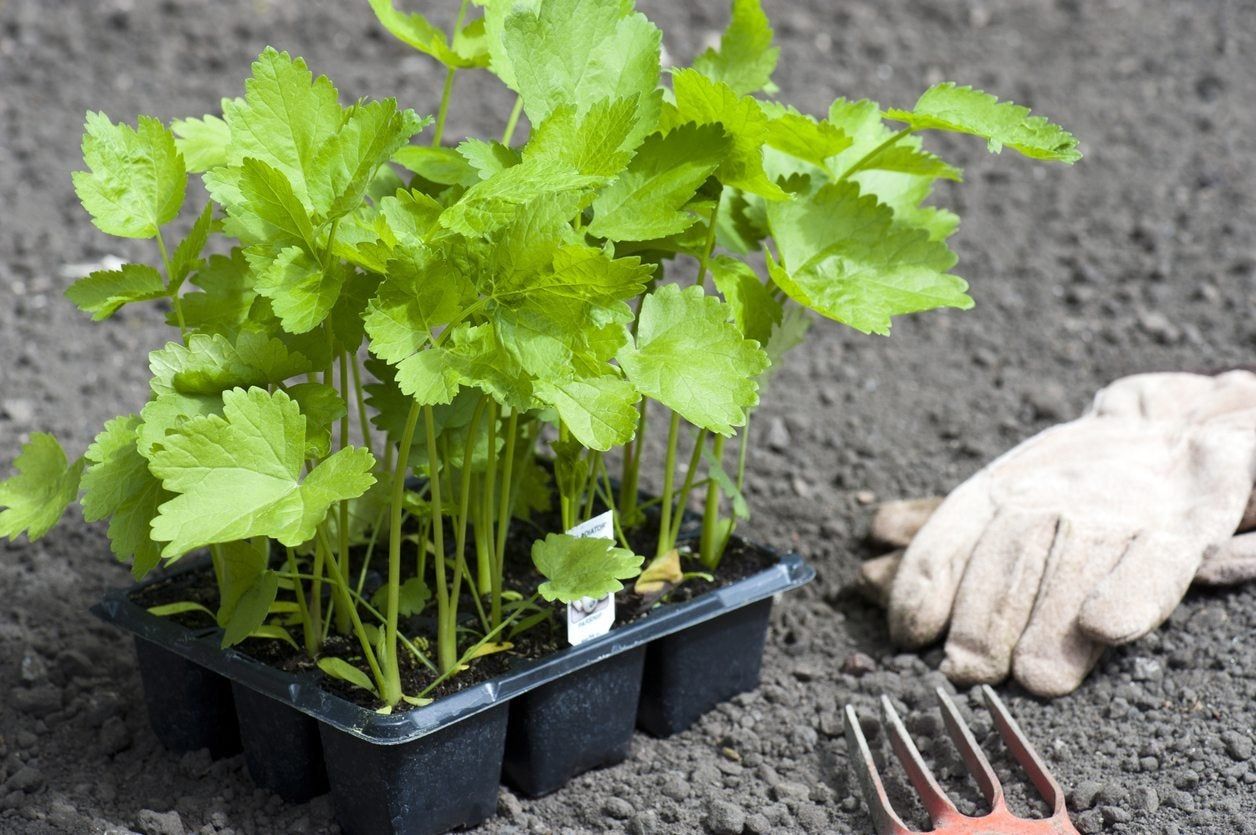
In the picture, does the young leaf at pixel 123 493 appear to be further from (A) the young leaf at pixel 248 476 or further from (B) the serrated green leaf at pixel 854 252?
(B) the serrated green leaf at pixel 854 252

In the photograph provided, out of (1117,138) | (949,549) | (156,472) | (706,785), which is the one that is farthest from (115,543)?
(1117,138)

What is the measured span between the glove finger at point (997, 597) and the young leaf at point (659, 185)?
30.9 inches

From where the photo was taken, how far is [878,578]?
197 cm

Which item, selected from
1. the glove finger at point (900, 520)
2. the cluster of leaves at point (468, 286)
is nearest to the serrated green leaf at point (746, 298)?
the cluster of leaves at point (468, 286)

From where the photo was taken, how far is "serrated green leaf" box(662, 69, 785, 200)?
1350mm

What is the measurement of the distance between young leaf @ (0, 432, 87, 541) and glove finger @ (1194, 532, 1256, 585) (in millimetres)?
1436

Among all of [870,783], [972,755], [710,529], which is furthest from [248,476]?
[972,755]

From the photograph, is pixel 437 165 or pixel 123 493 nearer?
pixel 123 493

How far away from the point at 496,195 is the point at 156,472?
38cm

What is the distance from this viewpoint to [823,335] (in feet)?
8.99

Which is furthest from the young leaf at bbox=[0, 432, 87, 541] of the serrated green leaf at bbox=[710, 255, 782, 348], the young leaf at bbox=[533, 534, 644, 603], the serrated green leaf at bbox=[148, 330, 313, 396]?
the serrated green leaf at bbox=[710, 255, 782, 348]

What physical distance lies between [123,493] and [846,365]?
5.39 ft

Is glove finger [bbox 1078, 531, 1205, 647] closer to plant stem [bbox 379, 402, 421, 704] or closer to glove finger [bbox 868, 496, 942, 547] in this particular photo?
glove finger [bbox 868, 496, 942, 547]

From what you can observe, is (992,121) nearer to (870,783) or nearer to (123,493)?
(870,783)
